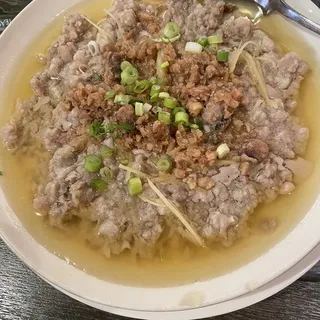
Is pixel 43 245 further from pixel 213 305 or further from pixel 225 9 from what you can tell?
pixel 225 9

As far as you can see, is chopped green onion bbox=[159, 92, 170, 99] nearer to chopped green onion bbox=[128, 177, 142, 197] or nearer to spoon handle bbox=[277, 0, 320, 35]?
chopped green onion bbox=[128, 177, 142, 197]

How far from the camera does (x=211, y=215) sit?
2.23m

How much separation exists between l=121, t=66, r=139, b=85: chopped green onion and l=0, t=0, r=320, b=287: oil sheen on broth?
0.62 metres

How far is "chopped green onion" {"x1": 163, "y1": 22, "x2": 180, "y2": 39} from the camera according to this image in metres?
2.65

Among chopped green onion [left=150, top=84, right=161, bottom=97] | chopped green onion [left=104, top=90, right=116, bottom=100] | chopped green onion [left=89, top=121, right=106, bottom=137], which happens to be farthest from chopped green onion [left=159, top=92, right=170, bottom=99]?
chopped green onion [left=89, top=121, right=106, bottom=137]

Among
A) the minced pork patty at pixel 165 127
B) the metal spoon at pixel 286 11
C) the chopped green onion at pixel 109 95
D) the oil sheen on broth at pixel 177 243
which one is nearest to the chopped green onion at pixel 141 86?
the minced pork patty at pixel 165 127

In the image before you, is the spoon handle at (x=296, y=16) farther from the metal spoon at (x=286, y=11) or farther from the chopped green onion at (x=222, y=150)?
the chopped green onion at (x=222, y=150)

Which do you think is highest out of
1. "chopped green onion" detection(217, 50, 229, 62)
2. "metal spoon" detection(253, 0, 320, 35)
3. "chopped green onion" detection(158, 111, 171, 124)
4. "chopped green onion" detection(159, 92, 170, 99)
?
"metal spoon" detection(253, 0, 320, 35)

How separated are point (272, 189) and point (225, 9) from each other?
123 centimetres

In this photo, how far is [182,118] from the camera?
2.35 metres

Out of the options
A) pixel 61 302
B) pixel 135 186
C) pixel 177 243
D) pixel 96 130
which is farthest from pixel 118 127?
pixel 61 302

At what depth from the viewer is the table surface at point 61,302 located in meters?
2.26

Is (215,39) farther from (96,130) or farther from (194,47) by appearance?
(96,130)

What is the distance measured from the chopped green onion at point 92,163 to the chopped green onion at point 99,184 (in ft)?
0.19
